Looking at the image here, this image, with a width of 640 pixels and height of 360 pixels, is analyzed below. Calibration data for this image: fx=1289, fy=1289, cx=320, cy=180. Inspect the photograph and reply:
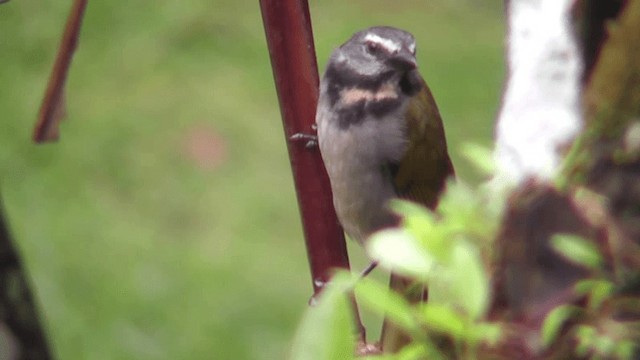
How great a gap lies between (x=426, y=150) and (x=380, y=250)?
6.09 ft

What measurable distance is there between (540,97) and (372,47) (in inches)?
68.7

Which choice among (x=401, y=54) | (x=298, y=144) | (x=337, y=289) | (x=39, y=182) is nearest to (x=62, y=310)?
(x=39, y=182)

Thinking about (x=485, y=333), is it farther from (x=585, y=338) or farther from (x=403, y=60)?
(x=403, y=60)

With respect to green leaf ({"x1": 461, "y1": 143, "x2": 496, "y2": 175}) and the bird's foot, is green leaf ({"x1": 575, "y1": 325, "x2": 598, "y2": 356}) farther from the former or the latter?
the bird's foot

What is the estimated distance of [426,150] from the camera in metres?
2.62

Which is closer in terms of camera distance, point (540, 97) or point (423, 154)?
point (540, 97)

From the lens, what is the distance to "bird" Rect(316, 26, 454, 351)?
2.55m

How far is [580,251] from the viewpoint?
2.28 feet

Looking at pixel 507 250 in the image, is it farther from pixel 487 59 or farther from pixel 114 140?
pixel 487 59

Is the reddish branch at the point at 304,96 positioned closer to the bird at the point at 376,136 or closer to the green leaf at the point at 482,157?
the green leaf at the point at 482,157

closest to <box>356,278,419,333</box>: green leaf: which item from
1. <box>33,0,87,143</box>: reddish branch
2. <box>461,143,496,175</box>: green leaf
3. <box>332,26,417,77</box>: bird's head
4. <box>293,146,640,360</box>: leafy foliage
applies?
<box>293,146,640,360</box>: leafy foliage

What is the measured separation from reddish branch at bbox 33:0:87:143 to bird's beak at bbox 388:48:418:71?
33.6 inches

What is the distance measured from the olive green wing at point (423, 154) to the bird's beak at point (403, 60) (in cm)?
7

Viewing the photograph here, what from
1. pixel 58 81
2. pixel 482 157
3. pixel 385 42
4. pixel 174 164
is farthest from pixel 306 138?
pixel 174 164
